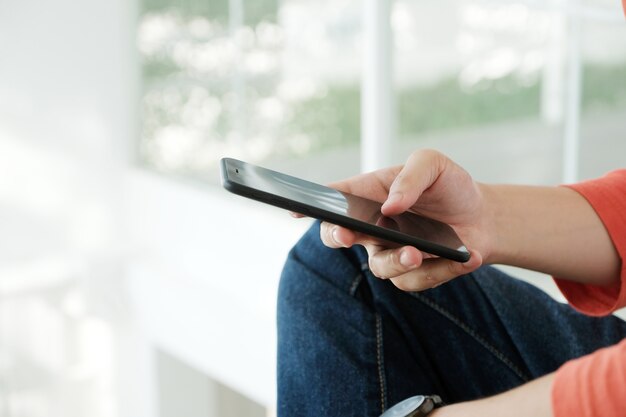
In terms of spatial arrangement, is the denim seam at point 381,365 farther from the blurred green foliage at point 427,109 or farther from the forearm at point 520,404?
the blurred green foliage at point 427,109

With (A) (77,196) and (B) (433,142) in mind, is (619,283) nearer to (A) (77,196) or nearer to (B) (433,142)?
(A) (77,196)

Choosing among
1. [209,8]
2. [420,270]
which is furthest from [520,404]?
[209,8]

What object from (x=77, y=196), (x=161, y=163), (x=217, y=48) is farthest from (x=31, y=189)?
(x=217, y=48)

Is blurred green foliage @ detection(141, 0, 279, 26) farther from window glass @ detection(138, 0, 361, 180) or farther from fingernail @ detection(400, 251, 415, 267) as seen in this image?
fingernail @ detection(400, 251, 415, 267)

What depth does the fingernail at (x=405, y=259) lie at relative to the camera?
72 centimetres

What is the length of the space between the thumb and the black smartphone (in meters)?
0.01

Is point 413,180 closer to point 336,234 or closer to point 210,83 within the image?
point 336,234

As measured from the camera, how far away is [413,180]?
30.0 inches

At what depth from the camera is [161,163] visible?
2.28 metres

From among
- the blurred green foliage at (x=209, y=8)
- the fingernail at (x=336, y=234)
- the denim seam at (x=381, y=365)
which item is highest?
the blurred green foliage at (x=209, y=8)

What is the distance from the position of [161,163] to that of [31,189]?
1.00 ft

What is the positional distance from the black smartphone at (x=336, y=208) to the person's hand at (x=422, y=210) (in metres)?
0.01

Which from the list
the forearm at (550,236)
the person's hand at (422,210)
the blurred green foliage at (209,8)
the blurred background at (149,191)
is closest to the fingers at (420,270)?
the person's hand at (422,210)

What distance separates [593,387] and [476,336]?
295 mm
